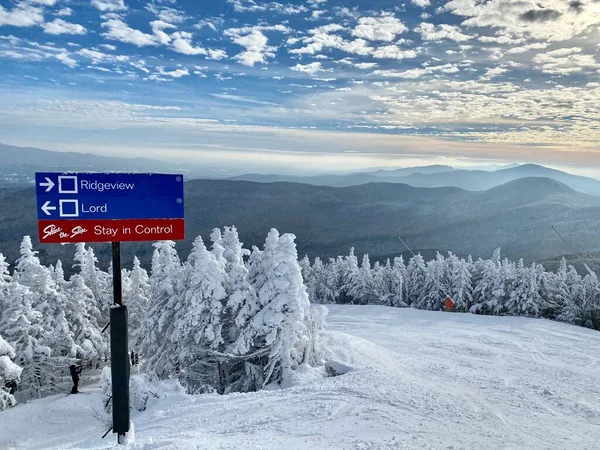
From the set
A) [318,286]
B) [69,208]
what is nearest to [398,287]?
[318,286]

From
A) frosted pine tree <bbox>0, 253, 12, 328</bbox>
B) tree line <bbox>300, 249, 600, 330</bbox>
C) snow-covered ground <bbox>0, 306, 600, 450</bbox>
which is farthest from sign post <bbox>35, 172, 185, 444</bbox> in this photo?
tree line <bbox>300, 249, 600, 330</bbox>

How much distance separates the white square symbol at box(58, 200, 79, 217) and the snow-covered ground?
179 inches

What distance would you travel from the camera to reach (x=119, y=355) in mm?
7625

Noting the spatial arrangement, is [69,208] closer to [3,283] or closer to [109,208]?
[109,208]

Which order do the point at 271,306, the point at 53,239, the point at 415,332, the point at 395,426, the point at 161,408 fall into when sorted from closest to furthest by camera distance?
the point at 53,239, the point at 395,426, the point at 161,408, the point at 271,306, the point at 415,332

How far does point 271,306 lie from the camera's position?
63.0ft

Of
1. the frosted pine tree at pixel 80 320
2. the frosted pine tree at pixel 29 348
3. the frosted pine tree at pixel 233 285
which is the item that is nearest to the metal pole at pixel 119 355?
the frosted pine tree at pixel 233 285

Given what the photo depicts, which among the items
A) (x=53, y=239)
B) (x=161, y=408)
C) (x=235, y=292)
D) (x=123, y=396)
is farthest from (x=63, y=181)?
(x=235, y=292)

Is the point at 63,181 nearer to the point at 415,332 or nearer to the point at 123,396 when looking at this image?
the point at 123,396

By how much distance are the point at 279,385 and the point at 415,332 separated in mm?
13303

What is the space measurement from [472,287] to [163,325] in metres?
40.6

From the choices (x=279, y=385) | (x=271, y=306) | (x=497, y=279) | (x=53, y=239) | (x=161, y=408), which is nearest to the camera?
(x=53, y=239)

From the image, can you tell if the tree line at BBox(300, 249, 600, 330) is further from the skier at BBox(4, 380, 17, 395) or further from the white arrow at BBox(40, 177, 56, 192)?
the white arrow at BBox(40, 177, 56, 192)

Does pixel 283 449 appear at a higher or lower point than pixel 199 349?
higher
